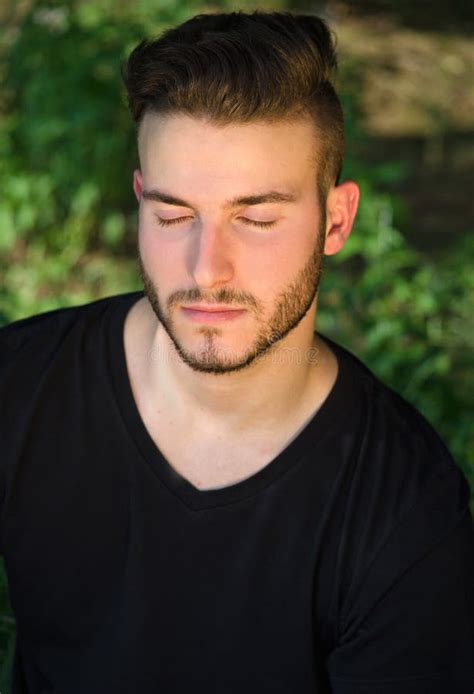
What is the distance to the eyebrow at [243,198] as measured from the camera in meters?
1.99

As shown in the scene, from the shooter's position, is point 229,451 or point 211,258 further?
point 229,451

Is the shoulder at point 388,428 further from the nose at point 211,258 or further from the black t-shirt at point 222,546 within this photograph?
the nose at point 211,258

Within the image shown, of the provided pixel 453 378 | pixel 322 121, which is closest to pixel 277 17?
pixel 322 121

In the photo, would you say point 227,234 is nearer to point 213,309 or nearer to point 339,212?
point 213,309

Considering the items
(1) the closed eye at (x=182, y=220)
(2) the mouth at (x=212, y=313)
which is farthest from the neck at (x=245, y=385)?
(1) the closed eye at (x=182, y=220)

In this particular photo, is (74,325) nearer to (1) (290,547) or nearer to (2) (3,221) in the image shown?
(1) (290,547)

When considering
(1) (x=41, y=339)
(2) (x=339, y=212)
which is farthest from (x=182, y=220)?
(1) (x=41, y=339)

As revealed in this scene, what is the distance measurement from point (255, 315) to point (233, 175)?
0.82 ft

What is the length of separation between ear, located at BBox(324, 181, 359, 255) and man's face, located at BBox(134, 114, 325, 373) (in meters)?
0.07

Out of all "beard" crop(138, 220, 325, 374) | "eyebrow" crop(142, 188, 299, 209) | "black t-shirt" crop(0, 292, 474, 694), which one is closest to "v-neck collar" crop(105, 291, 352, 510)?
"black t-shirt" crop(0, 292, 474, 694)

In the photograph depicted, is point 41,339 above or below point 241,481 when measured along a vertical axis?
above

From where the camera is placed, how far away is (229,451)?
2.22m

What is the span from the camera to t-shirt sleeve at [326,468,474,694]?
201 cm

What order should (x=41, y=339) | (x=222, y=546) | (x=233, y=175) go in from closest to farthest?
(x=233, y=175), (x=222, y=546), (x=41, y=339)
